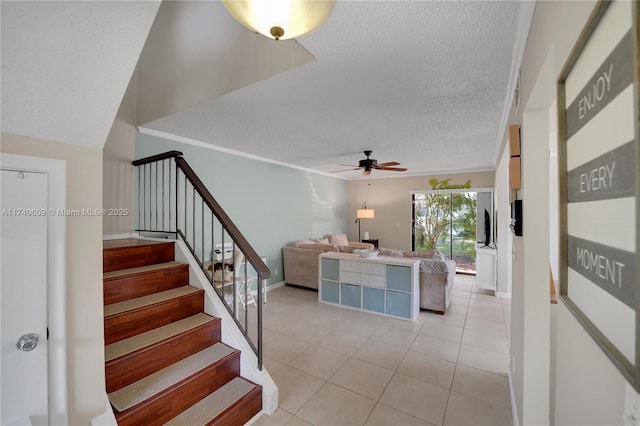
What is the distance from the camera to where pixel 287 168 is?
19.5 feet

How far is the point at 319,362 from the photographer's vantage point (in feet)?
9.27

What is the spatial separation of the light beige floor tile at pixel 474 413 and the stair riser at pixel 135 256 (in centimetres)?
288

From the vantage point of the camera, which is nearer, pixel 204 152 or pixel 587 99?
pixel 587 99

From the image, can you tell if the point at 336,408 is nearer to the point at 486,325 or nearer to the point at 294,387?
the point at 294,387

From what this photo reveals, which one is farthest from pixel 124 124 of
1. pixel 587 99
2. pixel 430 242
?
pixel 430 242

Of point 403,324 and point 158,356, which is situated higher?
point 158,356

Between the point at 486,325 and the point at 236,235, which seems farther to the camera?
the point at 486,325

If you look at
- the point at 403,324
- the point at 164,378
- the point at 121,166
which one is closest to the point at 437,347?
the point at 403,324

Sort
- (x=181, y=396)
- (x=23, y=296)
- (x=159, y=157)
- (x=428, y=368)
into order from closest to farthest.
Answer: (x=23, y=296)
(x=181, y=396)
(x=428, y=368)
(x=159, y=157)

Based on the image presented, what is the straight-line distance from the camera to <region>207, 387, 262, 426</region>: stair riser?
1857mm

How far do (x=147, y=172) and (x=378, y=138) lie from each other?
10.7ft

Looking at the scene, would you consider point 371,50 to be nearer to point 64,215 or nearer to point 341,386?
point 64,215

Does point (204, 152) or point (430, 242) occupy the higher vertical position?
point (204, 152)

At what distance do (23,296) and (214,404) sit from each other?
52.2 inches
